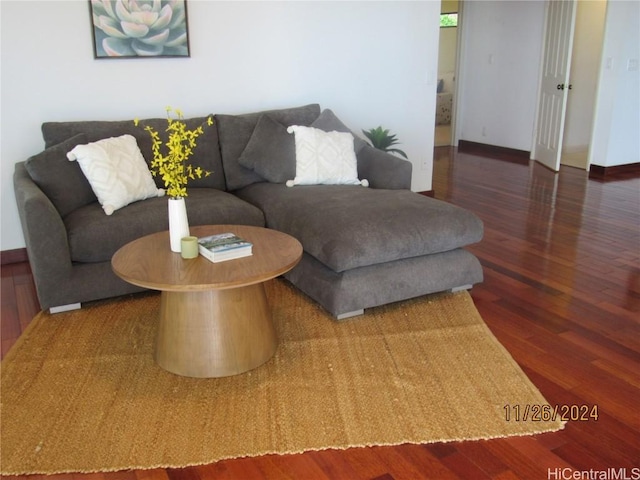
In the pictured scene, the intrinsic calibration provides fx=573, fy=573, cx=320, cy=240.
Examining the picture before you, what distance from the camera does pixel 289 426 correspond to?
2012mm

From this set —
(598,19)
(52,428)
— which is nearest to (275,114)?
(52,428)

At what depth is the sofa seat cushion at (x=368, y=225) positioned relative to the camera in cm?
271

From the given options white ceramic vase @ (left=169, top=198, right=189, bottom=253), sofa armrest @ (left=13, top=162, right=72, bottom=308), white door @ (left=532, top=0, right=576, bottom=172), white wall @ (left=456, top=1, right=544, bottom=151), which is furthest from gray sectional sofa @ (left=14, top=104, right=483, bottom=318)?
white wall @ (left=456, top=1, right=544, bottom=151)

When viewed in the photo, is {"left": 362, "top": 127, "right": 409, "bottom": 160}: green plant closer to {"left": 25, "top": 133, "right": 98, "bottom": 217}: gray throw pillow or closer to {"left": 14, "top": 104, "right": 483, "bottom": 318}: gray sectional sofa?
{"left": 14, "top": 104, "right": 483, "bottom": 318}: gray sectional sofa

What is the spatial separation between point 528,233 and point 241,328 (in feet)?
8.67

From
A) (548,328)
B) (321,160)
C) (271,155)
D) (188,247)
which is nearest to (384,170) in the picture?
(321,160)

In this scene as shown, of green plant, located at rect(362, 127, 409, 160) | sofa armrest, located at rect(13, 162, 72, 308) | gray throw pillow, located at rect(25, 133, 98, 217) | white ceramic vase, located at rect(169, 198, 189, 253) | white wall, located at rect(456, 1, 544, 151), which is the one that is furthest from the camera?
white wall, located at rect(456, 1, 544, 151)

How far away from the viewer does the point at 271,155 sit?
142 inches

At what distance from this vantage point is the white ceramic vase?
2379 mm

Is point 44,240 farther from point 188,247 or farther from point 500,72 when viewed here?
point 500,72

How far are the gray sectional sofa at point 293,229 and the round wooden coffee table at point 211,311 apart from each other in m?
0.45

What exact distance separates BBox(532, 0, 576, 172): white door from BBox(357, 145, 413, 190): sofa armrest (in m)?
3.44

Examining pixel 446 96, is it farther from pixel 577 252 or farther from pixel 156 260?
pixel 156 260

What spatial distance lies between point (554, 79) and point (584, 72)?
0.46 metres
